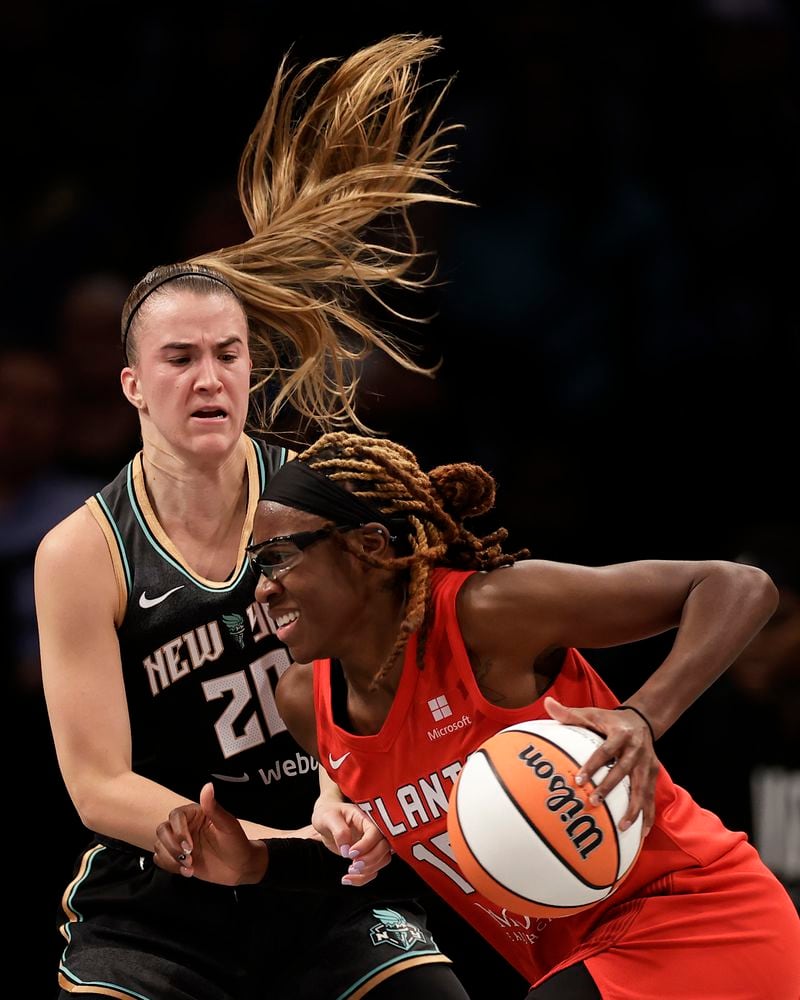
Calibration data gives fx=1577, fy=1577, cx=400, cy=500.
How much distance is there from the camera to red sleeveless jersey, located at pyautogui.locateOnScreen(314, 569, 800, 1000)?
2.66 metres

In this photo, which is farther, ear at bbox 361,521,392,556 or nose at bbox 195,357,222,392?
nose at bbox 195,357,222,392

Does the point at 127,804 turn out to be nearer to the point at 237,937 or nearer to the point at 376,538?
the point at 237,937

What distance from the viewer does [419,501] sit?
9.48ft

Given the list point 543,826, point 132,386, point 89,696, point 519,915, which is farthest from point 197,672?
point 543,826

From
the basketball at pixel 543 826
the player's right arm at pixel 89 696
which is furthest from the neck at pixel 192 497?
the basketball at pixel 543 826

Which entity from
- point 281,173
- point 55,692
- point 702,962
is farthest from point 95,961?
point 281,173

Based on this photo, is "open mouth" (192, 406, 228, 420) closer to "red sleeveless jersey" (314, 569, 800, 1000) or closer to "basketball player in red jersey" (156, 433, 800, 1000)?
"basketball player in red jersey" (156, 433, 800, 1000)

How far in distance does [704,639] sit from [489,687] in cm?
38

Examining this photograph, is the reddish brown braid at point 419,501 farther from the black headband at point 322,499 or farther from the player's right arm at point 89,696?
the player's right arm at point 89,696

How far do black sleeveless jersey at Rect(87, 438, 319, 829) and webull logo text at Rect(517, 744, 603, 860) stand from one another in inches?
39.6

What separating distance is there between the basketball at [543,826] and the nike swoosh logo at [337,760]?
1.24ft

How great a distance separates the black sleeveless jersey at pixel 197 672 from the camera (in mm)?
3352

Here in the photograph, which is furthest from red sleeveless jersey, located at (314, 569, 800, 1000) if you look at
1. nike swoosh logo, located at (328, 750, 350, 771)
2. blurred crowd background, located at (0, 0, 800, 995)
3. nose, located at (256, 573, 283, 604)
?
blurred crowd background, located at (0, 0, 800, 995)

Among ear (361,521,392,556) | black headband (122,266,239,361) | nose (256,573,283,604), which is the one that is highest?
black headband (122,266,239,361)
